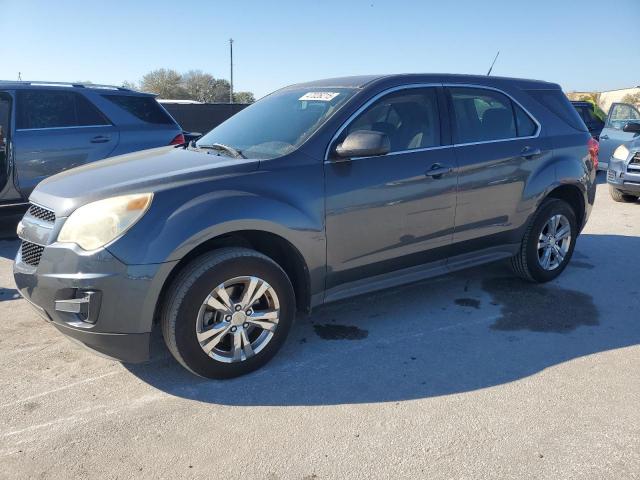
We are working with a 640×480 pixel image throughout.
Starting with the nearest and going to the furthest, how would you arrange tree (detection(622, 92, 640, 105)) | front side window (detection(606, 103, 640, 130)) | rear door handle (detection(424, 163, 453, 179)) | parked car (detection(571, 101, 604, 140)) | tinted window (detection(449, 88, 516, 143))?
rear door handle (detection(424, 163, 453, 179)), tinted window (detection(449, 88, 516, 143)), front side window (detection(606, 103, 640, 130)), parked car (detection(571, 101, 604, 140)), tree (detection(622, 92, 640, 105))

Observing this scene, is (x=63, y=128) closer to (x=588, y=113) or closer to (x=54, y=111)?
(x=54, y=111)

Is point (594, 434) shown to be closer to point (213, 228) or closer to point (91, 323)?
point (213, 228)

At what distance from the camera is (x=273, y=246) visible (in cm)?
348

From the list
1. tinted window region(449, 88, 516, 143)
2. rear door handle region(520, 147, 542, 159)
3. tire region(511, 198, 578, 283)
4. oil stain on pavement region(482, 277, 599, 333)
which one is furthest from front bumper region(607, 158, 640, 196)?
tinted window region(449, 88, 516, 143)

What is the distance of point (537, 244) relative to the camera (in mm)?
4785

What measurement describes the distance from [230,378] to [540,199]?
3.07m

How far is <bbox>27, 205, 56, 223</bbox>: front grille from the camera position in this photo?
3.10m

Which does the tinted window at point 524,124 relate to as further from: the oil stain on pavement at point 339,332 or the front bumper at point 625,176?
the front bumper at point 625,176

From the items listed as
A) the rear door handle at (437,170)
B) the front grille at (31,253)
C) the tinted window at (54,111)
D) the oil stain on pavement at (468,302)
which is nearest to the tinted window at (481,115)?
the rear door handle at (437,170)

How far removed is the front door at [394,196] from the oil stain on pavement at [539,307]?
769mm

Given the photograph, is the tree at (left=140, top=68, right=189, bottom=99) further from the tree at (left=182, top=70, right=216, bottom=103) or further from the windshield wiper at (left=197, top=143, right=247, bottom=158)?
the windshield wiper at (left=197, top=143, right=247, bottom=158)

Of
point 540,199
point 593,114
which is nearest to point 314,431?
point 540,199

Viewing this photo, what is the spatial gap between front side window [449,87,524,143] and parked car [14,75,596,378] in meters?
0.01

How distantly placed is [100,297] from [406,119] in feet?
7.99
